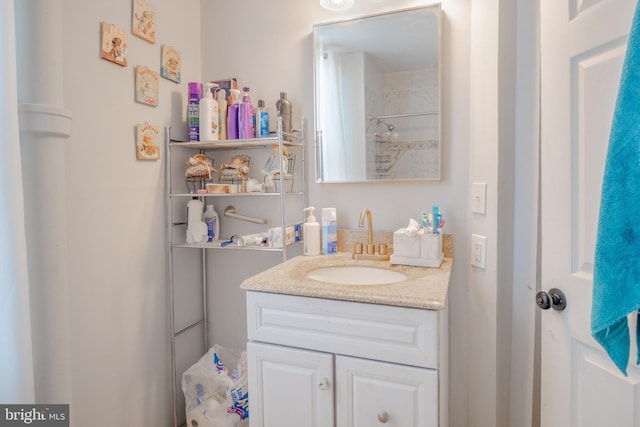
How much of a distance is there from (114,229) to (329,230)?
0.90 meters

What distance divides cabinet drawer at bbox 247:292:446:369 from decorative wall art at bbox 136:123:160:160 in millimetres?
829

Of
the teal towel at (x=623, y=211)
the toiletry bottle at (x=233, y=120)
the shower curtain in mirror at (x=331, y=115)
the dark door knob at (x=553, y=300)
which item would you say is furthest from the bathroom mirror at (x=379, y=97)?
the teal towel at (x=623, y=211)

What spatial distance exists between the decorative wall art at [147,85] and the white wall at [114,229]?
3 centimetres

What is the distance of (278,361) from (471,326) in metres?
0.83

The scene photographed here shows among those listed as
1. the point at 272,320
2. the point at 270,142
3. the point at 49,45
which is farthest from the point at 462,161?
the point at 49,45

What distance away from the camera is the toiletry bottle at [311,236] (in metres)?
1.67

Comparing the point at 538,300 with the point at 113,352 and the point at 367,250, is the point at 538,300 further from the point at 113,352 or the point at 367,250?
the point at 113,352

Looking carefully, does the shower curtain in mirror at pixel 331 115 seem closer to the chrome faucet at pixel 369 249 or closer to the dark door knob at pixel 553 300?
the chrome faucet at pixel 369 249

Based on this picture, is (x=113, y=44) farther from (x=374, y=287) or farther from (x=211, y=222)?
(x=374, y=287)

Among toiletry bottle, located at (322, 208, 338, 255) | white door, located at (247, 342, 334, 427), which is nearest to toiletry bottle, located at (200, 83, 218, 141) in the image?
toiletry bottle, located at (322, 208, 338, 255)

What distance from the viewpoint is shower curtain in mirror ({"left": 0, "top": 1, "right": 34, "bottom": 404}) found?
3.01 feet

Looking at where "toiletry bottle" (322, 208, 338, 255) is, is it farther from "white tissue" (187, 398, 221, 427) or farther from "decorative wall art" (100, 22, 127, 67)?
"decorative wall art" (100, 22, 127, 67)

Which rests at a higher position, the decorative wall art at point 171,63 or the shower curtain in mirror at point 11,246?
the decorative wall art at point 171,63

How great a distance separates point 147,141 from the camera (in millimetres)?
1611
